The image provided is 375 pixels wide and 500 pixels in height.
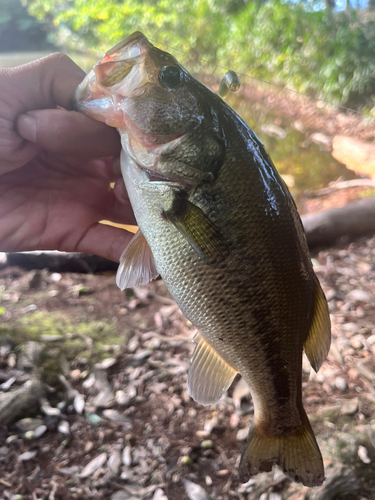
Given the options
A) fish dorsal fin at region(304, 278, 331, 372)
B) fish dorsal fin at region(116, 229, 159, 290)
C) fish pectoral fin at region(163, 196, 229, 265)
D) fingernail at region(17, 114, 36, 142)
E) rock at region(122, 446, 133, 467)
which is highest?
fingernail at region(17, 114, 36, 142)

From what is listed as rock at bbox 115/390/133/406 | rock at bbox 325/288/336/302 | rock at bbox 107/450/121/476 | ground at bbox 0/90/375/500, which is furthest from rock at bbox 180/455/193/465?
rock at bbox 325/288/336/302

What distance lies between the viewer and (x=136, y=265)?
0.93 metres

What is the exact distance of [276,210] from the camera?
2.56 ft

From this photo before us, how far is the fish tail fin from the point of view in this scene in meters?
0.87

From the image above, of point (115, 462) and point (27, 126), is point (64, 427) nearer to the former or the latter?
point (115, 462)

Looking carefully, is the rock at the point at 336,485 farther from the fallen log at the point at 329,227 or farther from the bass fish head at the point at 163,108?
the fallen log at the point at 329,227

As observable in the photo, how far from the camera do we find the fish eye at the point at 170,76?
80 cm

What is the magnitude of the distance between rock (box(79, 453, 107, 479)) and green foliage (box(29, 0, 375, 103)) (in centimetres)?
376

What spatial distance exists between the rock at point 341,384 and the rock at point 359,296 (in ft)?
2.00

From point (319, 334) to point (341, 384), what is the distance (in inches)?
31.7

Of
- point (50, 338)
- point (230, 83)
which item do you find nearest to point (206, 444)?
point (50, 338)

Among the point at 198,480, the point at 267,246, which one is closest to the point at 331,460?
the point at 198,480

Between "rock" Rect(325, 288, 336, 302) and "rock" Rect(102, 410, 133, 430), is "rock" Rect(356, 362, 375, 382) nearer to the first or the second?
"rock" Rect(325, 288, 336, 302)

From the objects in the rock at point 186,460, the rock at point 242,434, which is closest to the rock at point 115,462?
the rock at point 186,460
